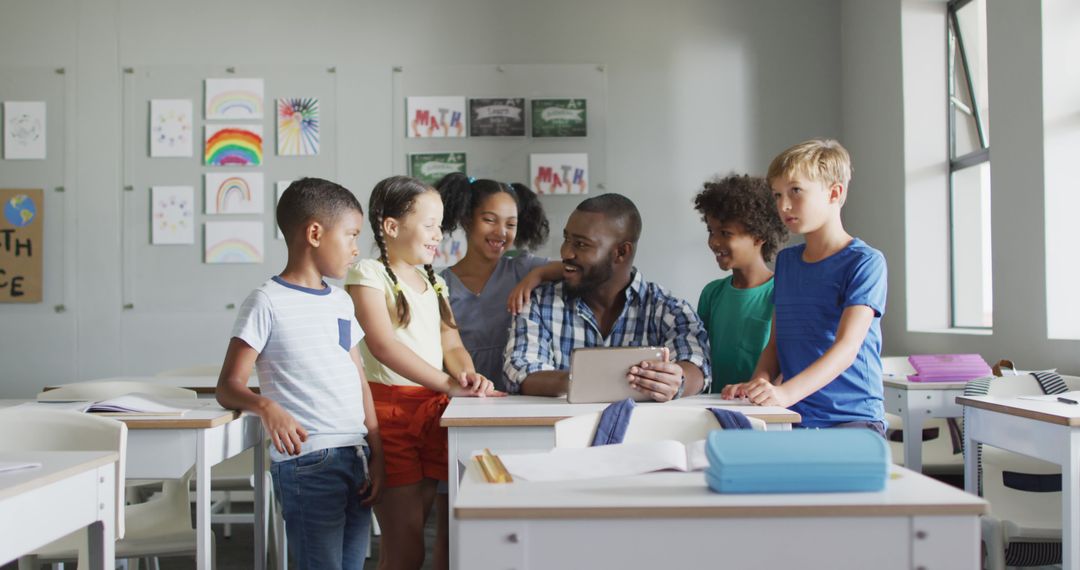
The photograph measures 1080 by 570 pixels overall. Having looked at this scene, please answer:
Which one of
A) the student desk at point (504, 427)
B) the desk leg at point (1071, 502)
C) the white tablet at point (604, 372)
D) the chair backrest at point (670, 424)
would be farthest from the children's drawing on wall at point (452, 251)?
the desk leg at point (1071, 502)

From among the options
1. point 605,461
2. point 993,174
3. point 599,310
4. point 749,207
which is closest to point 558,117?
point 993,174

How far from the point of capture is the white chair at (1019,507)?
2404mm

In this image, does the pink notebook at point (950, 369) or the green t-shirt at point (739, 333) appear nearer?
the green t-shirt at point (739, 333)

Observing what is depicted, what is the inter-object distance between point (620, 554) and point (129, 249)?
454cm

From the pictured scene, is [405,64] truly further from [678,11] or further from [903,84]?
[903,84]

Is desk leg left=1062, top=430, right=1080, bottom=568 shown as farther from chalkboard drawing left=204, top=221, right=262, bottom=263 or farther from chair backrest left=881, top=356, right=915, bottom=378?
chalkboard drawing left=204, top=221, right=262, bottom=263

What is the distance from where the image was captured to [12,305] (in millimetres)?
5105

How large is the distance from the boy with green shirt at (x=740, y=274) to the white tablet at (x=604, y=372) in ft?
1.67

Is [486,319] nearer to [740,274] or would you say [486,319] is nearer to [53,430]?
[740,274]

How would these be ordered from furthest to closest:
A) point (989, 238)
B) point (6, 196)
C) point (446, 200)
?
point (6, 196)
point (989, 238)
point (446, 200)

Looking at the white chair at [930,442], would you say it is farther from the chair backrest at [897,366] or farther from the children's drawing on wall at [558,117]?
the children's drawing on wall at [558,117]

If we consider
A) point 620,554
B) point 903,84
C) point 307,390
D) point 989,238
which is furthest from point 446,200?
point 903,84

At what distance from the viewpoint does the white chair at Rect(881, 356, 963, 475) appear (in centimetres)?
338

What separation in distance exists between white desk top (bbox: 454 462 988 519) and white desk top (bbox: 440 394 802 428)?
30.2 inches
